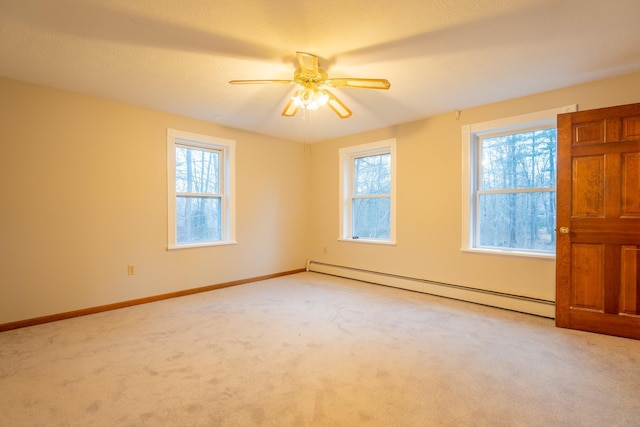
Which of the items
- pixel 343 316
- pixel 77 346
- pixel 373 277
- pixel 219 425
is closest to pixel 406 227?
pixel 373 277

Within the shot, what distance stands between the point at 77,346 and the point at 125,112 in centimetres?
252

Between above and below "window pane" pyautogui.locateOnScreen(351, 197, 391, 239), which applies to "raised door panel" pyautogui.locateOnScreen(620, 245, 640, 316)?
below

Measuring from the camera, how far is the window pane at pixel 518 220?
11.1ft

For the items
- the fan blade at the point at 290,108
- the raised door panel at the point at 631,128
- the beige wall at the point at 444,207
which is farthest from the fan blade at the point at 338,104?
the raised door panel at the point at 631,128

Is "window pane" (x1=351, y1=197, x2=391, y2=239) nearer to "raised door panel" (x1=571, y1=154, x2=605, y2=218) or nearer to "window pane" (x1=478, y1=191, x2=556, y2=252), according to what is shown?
"window pane" (x1=478, y1=191, x2=556, y2=252)

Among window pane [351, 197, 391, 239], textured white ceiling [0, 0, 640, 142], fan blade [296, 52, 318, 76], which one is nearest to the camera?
textured white ceiling [0, 0, 640, 142]

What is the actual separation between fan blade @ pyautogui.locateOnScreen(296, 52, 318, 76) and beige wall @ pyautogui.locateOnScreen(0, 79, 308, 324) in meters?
2.35

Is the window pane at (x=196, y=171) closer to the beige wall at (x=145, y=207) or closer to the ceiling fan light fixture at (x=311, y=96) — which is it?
the beige wall at (x=145, y=207)

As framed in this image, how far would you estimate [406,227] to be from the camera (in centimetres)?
440

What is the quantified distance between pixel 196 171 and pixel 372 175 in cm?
263

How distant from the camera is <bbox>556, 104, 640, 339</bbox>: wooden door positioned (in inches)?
106

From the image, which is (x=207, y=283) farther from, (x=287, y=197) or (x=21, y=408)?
(x=21, y=408)

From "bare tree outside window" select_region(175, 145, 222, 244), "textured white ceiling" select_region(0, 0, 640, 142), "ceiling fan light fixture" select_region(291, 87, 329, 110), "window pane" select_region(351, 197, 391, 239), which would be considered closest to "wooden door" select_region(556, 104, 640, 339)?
"textured white ceiling" select_region(0, 0, 640, 142)

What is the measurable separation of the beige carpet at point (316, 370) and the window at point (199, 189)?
1.24 m
